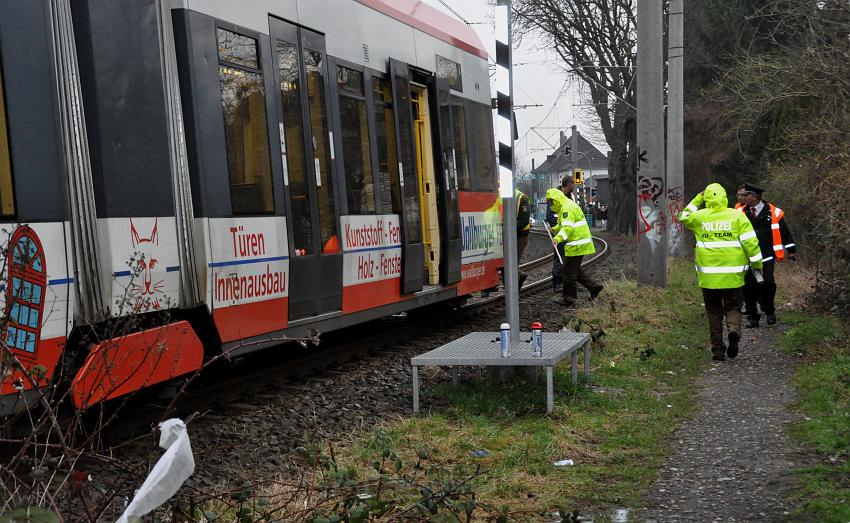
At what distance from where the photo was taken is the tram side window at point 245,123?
771 cm

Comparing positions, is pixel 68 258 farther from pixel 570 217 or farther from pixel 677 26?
pixel 677 26

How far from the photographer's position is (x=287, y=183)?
8422 mm

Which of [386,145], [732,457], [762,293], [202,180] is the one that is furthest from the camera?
[762,293]

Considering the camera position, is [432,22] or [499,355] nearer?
[499,355]

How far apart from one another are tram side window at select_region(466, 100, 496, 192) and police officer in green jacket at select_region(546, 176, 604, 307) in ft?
Result: 4.26

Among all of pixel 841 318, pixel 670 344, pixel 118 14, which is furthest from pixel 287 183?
pixel 841 318

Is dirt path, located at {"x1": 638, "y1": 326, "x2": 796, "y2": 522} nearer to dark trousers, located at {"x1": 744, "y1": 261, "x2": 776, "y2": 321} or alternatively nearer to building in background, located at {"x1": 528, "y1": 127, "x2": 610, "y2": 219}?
dark trousers, located at {"x1": 744, "y1": 261, "x2": 776, "y2": 321}

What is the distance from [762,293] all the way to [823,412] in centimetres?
557

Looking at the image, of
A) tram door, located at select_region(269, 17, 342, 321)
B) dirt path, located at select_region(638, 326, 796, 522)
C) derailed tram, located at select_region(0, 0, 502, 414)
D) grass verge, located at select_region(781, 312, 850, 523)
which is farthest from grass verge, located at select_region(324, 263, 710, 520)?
derailed tram, located at select_region(0, 0, 502, 414)

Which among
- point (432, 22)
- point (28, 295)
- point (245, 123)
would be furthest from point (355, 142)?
point (28, 295)

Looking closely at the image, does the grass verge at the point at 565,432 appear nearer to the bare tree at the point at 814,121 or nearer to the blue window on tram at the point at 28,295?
the blue window on tram at the point at 28,295

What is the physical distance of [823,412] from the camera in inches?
289

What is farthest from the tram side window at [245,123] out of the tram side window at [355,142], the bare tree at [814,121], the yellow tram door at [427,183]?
the bare tree at [814,121]

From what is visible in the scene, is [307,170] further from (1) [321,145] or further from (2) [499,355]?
(2) [499,355]
